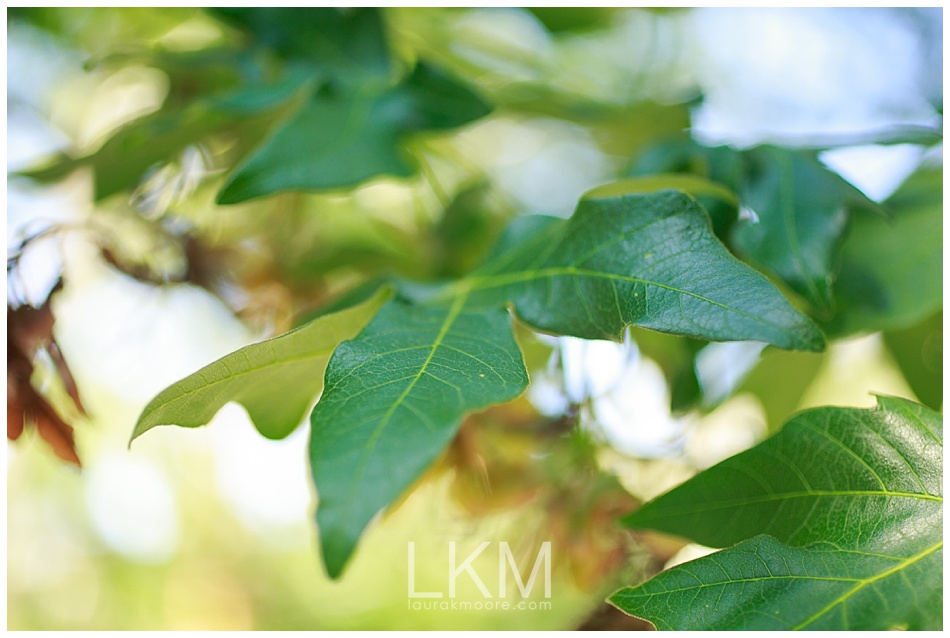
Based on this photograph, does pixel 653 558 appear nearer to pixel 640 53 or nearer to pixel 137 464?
pixel 640 53

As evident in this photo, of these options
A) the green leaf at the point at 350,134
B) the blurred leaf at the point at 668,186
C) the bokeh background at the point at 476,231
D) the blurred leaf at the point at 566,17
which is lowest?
the bokeh background at the point at 476,231

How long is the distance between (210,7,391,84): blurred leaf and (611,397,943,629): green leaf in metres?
0.30

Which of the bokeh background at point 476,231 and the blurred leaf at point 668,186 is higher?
the blurred leaf at point 668,186

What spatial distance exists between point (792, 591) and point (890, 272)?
0.20 m

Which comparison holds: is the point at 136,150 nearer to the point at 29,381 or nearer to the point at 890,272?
the point at 29,381

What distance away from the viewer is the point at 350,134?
0.35 m

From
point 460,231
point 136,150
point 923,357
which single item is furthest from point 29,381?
point 923,357

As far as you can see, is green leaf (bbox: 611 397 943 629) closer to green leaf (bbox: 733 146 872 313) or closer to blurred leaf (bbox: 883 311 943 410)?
green leaf (bbox: 733 146 872 313)

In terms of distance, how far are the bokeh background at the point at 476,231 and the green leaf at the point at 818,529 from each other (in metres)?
0.12

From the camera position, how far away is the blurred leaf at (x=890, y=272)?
1.14 ft

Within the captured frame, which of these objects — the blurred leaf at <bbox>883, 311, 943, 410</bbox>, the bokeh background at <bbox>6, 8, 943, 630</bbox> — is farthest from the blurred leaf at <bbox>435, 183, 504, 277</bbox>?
the blurred leaf at <bbox>883, 311, 943, 410</bbox>

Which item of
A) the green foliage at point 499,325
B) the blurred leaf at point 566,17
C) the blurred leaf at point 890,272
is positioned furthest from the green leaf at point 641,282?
the blurred leaf at point 566,17

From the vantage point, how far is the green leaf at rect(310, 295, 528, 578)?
161 mm

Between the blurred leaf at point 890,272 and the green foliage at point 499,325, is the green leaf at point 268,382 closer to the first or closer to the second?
the green foliage at point 499,325
